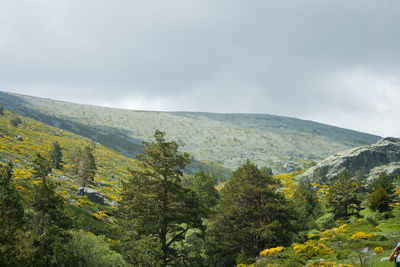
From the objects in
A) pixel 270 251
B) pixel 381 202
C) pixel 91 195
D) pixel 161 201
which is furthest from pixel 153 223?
pixel 381 202

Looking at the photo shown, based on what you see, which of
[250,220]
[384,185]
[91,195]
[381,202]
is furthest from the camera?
[384,185]

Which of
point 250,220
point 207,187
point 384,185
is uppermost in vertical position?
point 384,185

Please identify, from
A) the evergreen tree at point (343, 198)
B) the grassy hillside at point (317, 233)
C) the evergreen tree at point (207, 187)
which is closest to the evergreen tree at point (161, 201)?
the grassy hillside at point (317, 233)

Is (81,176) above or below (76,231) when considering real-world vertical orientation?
below

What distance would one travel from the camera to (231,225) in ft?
102

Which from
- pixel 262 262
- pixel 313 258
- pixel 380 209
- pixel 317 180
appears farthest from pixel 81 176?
pixel 317 180

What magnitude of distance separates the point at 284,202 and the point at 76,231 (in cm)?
2552

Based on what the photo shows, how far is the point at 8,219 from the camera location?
15.2 metres

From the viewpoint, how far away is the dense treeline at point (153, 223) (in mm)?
15969

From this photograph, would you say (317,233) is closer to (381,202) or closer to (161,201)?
(381,202)

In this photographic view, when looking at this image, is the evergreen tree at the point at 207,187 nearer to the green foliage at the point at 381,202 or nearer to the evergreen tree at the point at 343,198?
the evergreen tree at the point at 343,198

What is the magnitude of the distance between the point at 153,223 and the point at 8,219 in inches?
410

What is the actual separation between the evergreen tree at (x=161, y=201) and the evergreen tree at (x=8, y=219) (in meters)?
8.33

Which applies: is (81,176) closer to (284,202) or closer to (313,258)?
(284,202)
